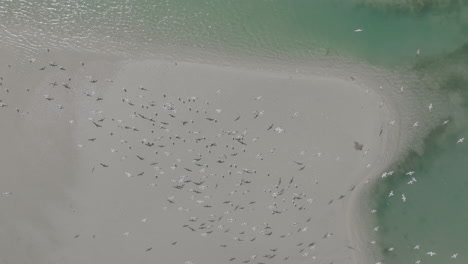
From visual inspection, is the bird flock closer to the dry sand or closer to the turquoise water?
the dry sand

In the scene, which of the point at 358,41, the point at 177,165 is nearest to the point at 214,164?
the point at 177,165

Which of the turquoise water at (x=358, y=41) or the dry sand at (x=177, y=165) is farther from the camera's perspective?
the turquoise water at (x=358, y=41)

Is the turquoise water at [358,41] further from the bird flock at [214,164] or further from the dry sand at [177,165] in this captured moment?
the bird flock at [214,164]

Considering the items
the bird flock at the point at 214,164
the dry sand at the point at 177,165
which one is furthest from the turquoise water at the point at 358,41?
the bird flock at the point at 214,164

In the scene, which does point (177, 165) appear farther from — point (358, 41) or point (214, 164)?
point (358, 41)

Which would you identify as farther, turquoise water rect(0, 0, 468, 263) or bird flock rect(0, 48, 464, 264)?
turquoise water rect(0, 0, 468, 263)

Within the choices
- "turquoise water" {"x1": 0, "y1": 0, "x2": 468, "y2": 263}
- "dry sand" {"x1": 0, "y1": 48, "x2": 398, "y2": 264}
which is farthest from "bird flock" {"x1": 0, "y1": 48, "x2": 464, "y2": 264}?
"turquoise water" {"x1": 0, "y1": 0, "x2": 468, "y2": 263}

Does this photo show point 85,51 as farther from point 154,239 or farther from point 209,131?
point 154,239
